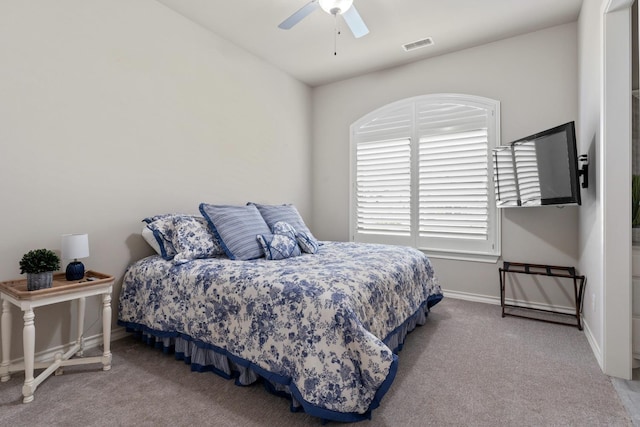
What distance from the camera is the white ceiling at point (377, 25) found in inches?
117

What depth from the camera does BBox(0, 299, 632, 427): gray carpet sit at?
168 cm

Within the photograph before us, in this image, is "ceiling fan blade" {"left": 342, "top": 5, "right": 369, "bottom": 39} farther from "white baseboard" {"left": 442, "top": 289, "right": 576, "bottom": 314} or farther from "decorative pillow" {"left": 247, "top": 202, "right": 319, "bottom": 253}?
"white baseboard" {"left": 442, "top": 289, "right": 576, "bottom": 314}

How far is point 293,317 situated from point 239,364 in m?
0.53

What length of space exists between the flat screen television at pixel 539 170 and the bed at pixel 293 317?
1.32 meters

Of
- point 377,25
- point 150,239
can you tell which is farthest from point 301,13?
point 150,239

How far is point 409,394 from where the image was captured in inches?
74.6

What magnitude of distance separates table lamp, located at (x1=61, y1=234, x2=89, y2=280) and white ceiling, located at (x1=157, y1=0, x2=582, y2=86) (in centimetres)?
228

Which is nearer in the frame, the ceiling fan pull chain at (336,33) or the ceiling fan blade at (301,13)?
the ceiling fan blade at (301,13)

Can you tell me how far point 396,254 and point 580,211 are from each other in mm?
1929

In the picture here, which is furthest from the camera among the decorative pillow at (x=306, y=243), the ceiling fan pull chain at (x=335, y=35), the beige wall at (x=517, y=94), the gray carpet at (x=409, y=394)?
the beige wall at (x=517, y=94)

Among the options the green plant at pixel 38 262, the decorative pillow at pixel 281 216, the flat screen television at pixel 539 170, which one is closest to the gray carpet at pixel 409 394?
the green plant at pixel 38 262

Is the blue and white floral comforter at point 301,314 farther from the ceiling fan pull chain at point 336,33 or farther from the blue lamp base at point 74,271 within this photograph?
the ceiling fan pull chain at point 336,33

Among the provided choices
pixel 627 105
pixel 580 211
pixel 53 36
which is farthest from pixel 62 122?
pixel 580 211

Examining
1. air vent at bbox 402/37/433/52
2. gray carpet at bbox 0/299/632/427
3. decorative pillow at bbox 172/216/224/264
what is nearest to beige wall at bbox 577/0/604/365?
gray carpet at bbox 0/299/632/427
